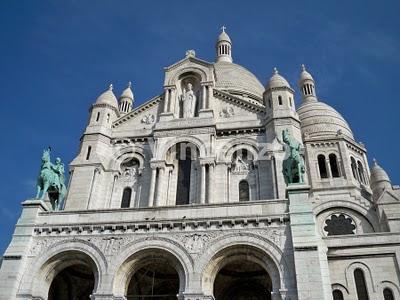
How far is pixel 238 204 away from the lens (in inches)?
757

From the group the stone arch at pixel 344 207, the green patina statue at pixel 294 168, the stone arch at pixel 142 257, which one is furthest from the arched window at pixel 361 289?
the stone arch at pixel 142 257

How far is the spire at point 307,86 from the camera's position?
4391 cm

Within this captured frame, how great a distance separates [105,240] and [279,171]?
33.4 feet

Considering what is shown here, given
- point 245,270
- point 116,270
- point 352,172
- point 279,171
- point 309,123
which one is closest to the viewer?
point 116,270

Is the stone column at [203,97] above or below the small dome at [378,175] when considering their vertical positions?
above

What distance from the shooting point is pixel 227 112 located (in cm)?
2900

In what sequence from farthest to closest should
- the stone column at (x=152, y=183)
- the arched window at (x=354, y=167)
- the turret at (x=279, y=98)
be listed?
the arched window at (x=354, y=167), the turret at (x=279, y=98), the stone column at (x=152, y=183)

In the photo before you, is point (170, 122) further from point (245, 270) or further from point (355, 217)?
point (355, 217)

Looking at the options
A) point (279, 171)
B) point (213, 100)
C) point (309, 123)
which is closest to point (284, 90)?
point (213, 100)

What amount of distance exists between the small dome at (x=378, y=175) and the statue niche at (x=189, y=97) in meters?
13.7

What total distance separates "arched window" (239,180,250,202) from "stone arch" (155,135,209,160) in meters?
2.68

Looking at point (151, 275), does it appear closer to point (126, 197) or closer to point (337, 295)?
point (126, 197)

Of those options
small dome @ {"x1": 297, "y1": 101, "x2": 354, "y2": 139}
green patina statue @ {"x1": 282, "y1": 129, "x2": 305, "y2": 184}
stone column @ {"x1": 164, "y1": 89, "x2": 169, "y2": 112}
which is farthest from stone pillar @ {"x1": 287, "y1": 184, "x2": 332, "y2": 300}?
small dome @ {"x1": 297, "y1": 101, "x2": 354, "y2": 139}

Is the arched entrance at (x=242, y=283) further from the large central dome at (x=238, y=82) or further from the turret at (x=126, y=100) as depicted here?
the turret at (x=126, y=100)
